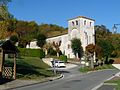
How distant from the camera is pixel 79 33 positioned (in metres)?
91.1

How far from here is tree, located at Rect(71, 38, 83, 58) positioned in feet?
292

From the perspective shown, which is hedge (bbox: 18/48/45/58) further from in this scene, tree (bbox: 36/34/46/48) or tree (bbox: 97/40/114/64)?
tree (bbox: 36/34/46/48)

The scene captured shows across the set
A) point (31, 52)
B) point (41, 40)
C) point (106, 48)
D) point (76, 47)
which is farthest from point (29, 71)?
point (41, 40)

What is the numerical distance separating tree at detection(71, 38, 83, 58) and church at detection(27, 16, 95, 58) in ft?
4.67

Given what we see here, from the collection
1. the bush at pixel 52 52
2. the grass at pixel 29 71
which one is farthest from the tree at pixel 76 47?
the grass at pixel 29 71

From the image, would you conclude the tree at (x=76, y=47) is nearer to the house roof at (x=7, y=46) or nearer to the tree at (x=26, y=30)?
the tree at (x=26, y=30)

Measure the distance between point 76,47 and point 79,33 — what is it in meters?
4.41

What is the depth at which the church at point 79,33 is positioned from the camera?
90.8 metres

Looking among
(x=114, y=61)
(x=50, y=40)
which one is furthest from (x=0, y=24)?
(x=50, y=40)

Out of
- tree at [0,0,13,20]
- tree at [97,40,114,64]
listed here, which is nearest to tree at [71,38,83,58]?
tree at [97,40,114,64]

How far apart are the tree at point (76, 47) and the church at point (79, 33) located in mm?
1422

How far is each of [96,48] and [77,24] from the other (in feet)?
42.4

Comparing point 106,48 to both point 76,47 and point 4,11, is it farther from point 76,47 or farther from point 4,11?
point 4,11

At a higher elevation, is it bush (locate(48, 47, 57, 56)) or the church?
the church
